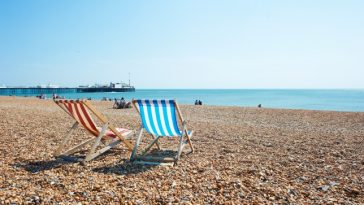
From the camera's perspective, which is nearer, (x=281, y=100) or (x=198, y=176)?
(x=198, y=176)

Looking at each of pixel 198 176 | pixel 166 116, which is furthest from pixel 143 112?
pixel 198 176

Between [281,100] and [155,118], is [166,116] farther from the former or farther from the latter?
[281,100]

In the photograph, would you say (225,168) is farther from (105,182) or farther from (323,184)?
(105,182)

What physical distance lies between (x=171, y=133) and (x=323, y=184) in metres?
2.44

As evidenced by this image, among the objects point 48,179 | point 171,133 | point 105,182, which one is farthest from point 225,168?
point 48,179

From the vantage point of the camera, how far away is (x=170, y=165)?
15.0 ft

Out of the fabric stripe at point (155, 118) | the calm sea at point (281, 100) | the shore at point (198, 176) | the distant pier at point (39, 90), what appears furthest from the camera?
the distant pier at point (39, 90)

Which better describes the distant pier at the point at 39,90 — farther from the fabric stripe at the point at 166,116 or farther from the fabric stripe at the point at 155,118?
the fabric stripe at the point at 166,116

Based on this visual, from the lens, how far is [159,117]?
5023 mm

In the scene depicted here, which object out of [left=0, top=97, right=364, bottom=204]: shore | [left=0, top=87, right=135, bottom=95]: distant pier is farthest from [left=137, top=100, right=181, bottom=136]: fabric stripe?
[left=0, top=87, right=135, bottom=95]: distant pier

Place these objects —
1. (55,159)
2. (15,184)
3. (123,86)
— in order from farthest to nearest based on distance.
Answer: (123,86) < (55,159) < (15,184)

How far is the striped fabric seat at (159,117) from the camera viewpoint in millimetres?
4926

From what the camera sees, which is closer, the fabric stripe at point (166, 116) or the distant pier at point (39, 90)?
the fabric stripe at point (166, 116)

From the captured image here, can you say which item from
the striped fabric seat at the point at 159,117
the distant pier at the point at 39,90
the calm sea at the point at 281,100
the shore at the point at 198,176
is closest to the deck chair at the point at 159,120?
the striped fabric seat at the point at 159,117
